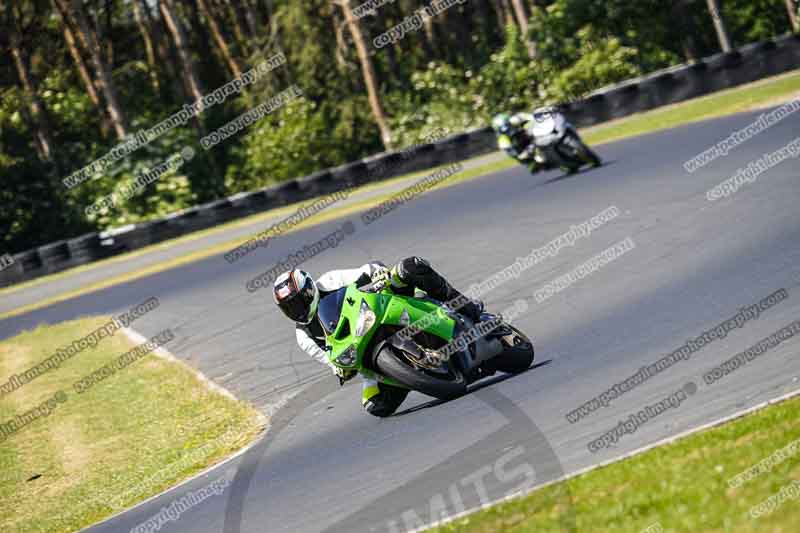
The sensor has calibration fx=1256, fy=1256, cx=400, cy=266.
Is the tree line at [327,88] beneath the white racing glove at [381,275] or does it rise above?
beneath

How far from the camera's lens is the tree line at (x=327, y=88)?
39031 mm

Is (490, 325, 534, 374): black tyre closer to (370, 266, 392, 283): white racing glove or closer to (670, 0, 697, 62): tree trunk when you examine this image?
(370, 266, 392, 283): white racing glove

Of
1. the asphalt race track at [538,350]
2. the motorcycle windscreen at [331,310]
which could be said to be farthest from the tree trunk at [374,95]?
the motorcycle windscreen at [331,310]

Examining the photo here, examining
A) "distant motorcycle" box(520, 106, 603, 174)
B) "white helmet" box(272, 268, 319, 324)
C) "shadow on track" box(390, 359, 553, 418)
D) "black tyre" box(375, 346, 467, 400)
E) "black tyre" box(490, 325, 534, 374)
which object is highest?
"white helmet" box(272, 268, 319, 324)

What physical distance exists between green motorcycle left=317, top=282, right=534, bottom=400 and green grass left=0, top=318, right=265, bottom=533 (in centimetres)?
240

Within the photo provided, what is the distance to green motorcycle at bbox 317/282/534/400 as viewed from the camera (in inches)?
379

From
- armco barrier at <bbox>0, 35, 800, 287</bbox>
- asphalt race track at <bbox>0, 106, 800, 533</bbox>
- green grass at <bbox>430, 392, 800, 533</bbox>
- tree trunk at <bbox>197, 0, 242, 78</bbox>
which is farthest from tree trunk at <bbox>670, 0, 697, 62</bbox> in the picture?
green grass at <bbox>430, 392, 800, 533</bbox>

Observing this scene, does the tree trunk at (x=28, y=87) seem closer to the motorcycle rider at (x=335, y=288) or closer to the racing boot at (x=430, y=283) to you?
the motorcycle rider at (x=335, y=288)

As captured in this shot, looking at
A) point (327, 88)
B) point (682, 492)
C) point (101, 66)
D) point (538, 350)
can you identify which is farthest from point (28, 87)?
point (682, 492)

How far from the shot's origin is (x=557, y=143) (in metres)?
22.1

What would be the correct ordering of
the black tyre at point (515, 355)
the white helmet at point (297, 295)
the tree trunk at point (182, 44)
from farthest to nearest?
the tree trunk at point (182, 44), the black tyre at point (515, 355), the white helmet at point (297, 295)

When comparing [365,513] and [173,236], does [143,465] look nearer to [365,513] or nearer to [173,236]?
[365,513]

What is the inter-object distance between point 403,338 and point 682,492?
3.70 meters

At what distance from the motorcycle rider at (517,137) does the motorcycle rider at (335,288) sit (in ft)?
42.4
